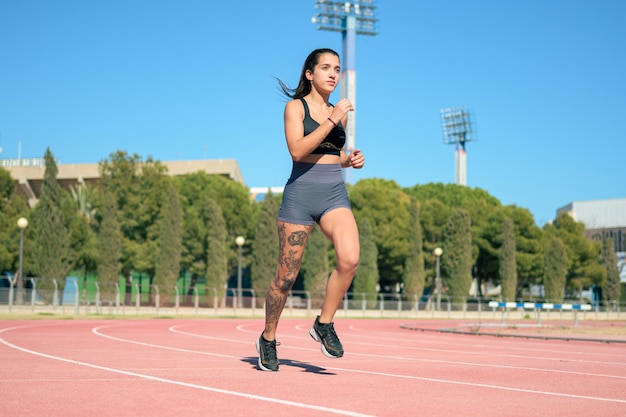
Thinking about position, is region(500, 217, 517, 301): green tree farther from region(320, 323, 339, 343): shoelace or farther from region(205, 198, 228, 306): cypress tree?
region(320, 323, 339, 343): shoelace

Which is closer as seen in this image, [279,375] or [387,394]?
[387,394]

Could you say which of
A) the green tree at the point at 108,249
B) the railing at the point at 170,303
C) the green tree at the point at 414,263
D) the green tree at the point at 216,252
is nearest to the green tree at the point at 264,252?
the green tree at the point at 216,252

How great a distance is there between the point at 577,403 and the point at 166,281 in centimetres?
4701

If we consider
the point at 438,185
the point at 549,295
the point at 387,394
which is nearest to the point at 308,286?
the point at 549,295

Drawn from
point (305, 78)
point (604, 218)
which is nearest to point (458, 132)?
point (604, 218)

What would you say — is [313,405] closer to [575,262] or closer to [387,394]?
[387,394]

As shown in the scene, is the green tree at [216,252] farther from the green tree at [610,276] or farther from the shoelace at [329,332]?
the shoelace at [329,332]

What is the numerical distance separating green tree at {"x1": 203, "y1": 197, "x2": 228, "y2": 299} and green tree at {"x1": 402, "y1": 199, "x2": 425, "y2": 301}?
13.1 metres

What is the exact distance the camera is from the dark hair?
24.0ft

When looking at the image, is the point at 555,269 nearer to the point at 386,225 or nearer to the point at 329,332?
the point at 386,225

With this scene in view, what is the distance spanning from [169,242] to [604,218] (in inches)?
2657

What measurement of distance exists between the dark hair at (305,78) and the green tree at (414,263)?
52009 mm

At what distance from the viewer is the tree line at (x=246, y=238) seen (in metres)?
49.0

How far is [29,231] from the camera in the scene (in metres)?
48.3
